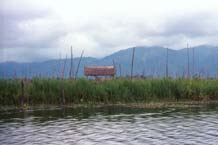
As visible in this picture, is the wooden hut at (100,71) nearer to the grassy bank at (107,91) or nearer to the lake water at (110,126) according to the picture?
the grassy bank at (107,91)

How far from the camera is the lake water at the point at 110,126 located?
43.8 feet

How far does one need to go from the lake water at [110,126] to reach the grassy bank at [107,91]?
188 cm

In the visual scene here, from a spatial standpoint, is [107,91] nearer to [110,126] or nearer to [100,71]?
A: [110,126]

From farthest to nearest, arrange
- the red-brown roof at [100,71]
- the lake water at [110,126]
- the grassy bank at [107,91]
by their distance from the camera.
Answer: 1. the red-brown roof at [100,71]
2. the grassy bank at [107,91]
3. the lake water at [110,126]

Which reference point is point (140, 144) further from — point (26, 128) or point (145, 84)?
point (145, 84)

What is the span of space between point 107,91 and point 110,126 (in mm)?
8522

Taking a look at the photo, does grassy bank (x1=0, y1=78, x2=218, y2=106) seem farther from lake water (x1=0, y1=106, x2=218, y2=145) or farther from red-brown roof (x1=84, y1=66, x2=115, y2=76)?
red-brown roof (x1=84, y1=66, x2=115, y2=76)

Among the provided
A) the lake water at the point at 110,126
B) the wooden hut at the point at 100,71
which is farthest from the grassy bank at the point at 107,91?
the wooden hut at the point at 100,71

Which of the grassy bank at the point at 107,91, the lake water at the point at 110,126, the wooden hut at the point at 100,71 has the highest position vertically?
the wooden hut at the point at 100,71

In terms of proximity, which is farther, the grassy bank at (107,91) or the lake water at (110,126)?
the grassy bank at (107,91)

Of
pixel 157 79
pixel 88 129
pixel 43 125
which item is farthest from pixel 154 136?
pixel 157 79

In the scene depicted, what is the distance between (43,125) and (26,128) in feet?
3.20

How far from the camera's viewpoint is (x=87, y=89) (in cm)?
2411

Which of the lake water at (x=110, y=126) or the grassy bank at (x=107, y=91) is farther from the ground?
the grassy bank at (x=107, y=91)
